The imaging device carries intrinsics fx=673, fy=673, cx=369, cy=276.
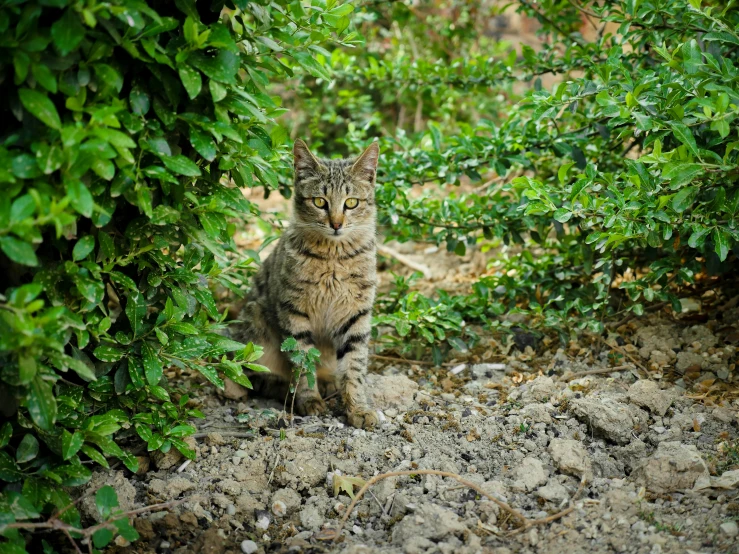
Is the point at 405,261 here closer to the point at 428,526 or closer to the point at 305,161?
the point at 305,161

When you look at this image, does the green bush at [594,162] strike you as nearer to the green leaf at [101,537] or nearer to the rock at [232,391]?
the rock at [232,391]

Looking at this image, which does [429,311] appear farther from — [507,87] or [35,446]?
[35,446]

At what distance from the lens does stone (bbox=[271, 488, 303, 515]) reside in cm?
304

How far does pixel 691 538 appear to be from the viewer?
2594 millimetres

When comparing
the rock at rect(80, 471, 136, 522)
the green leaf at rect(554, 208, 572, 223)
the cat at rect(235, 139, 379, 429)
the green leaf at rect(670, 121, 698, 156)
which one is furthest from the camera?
the cat at rect(235, 139, 379, 429)

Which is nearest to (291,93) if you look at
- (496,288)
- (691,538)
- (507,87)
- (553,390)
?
(507,87)

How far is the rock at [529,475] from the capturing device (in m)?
3.02

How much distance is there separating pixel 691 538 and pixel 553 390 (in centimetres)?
136

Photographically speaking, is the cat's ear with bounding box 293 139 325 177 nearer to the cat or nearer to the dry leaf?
the cat

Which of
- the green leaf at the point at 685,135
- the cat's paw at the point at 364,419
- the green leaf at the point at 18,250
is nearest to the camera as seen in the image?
the green leaf at the point at 18,250

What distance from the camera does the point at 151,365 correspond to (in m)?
2.89

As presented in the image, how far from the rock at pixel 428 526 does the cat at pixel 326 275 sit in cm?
119

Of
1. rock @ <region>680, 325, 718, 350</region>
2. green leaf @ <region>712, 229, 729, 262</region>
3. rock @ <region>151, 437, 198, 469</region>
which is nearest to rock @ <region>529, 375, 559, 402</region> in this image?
rock @ <region>680, 325, 718, 350</region>

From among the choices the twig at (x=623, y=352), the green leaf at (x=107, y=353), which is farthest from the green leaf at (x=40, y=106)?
the twig at (x=623, y=352)
